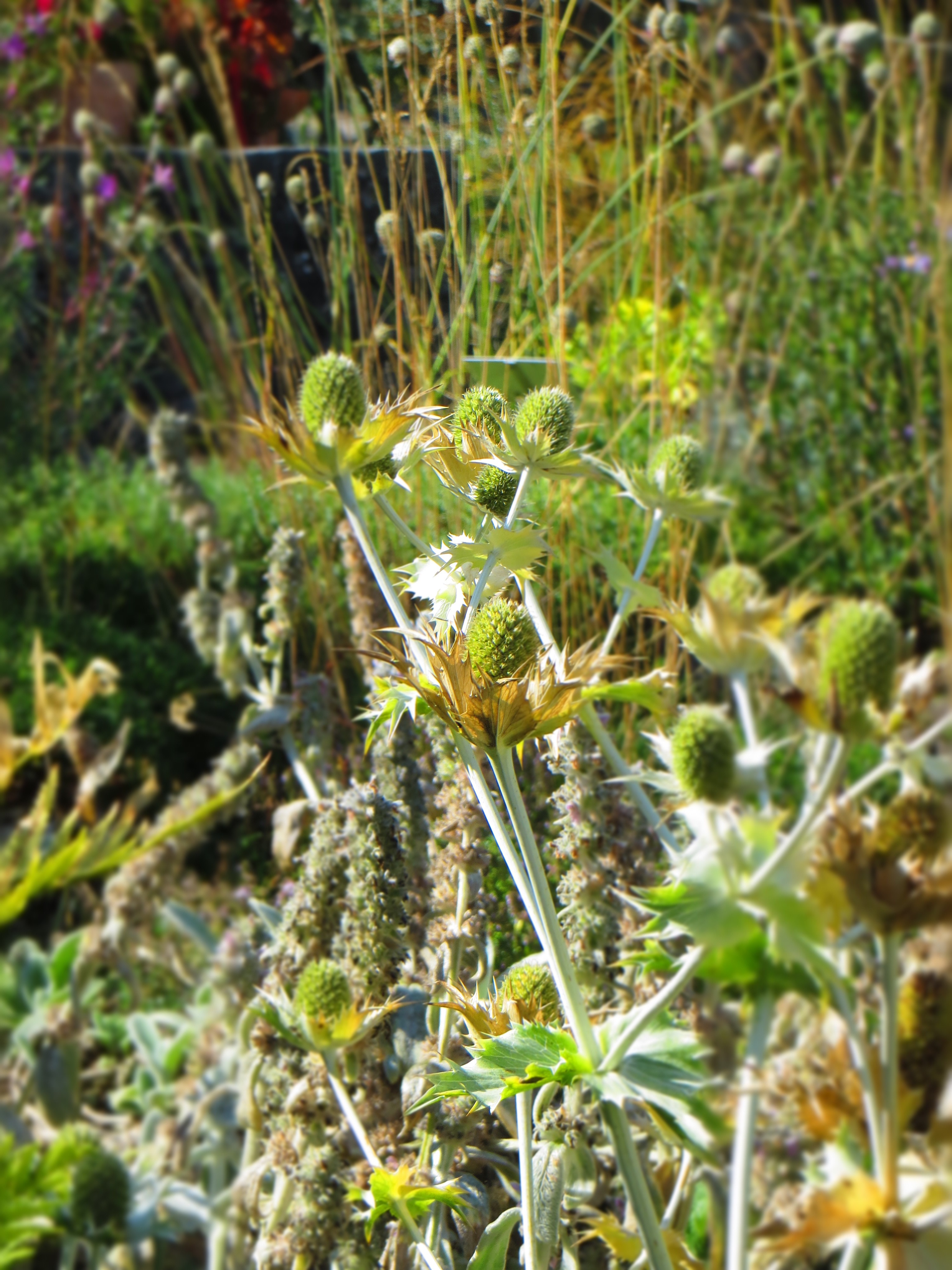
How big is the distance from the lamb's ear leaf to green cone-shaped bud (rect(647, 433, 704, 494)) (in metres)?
0.48

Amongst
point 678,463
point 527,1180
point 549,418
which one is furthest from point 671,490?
point 527,1180

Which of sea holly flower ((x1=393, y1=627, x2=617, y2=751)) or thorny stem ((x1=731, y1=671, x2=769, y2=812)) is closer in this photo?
thorny stem ((x1=731, y1=671, x2=769, y2=812))

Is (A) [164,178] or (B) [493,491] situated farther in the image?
(A) [164,178]

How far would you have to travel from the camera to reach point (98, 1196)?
4.26ft

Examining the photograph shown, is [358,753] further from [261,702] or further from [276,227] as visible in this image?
[276,227]

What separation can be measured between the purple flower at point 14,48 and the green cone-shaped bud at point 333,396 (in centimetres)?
398

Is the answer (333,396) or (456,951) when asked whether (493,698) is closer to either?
(333,396)

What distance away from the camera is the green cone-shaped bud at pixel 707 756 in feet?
1.22

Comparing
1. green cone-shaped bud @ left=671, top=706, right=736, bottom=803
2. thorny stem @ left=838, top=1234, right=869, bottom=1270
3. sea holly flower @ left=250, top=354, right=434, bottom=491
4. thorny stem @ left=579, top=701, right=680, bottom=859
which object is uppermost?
sea holly flower @ left=250, top=354, right=434, bottom=491

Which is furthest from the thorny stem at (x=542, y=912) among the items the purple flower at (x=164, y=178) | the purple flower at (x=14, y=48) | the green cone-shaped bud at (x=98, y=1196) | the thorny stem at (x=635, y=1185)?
the purple flower at (x=14, y=48)

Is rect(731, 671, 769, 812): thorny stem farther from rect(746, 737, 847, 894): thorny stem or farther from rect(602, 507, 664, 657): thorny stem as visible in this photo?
→ rect(602, 507, 664, 657): thorny stem

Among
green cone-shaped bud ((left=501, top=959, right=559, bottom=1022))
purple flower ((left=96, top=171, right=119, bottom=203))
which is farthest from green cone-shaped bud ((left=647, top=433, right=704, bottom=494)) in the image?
purple flower ((left=96, top=171, right=119, bottom=203))

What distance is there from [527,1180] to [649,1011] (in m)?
0.19

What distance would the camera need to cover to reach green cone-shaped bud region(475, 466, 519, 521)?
29.1 inches
